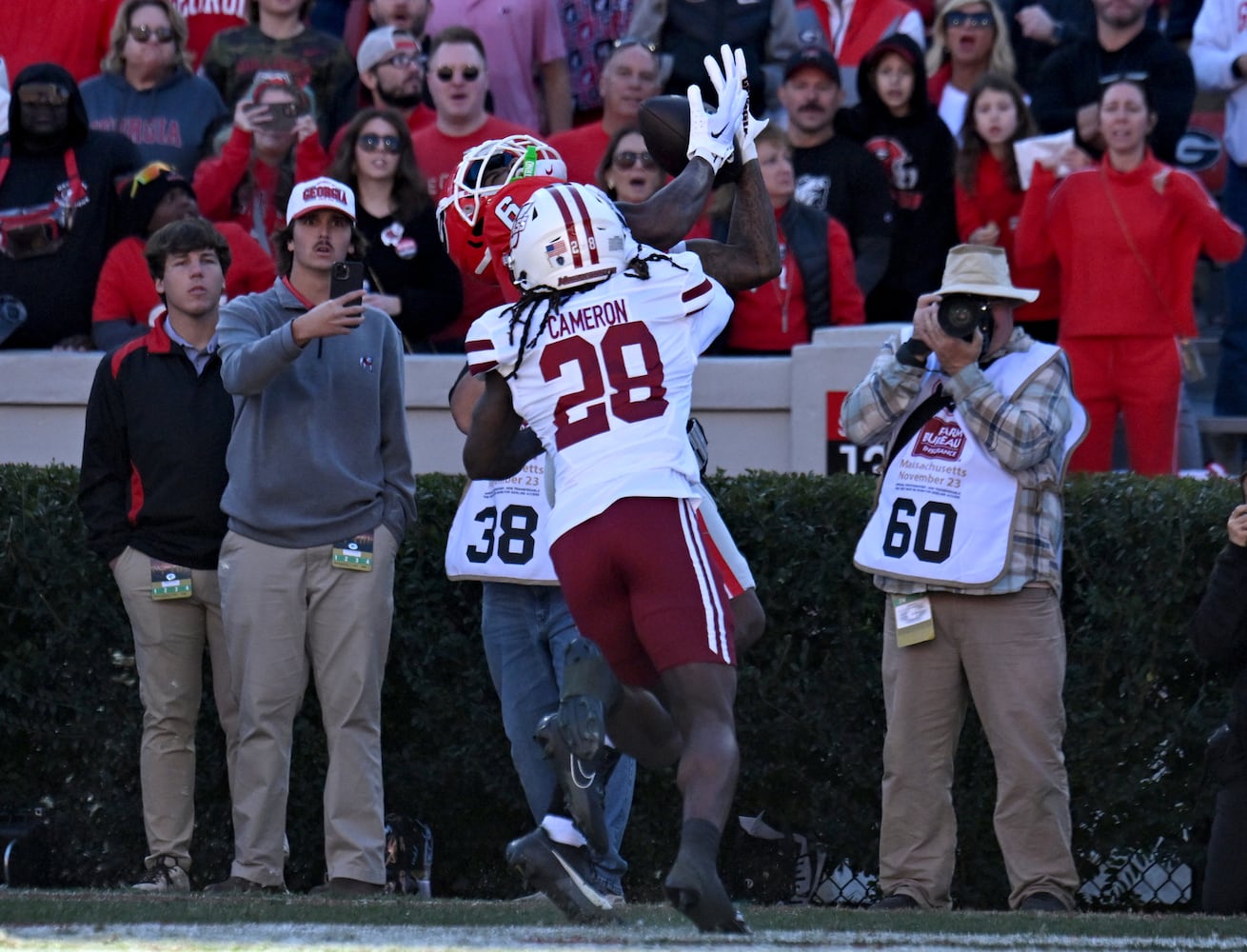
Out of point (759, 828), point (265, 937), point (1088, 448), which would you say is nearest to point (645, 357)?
point (265, 937)

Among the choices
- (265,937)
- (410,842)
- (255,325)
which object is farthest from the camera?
(410,842)

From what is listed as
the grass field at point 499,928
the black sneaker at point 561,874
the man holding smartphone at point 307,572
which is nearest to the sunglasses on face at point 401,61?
the man holding smartphone at point 307,572

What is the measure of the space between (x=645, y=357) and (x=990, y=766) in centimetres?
282

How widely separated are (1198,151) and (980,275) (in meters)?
4.26

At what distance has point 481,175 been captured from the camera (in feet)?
18.9

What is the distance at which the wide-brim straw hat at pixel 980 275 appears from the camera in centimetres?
676

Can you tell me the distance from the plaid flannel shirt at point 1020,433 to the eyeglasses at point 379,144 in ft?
10.4

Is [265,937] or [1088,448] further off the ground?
[1088,448]

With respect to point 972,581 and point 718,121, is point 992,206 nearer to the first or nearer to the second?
point 972,581

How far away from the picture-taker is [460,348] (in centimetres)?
975

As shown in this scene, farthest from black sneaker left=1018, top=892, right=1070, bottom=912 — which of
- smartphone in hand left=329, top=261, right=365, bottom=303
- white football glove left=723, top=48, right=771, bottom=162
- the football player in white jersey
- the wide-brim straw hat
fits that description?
smartphone in hand left=329, top=261, right=365, bottom=303

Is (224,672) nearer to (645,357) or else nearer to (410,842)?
(410,842)

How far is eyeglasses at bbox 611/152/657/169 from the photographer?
891cm

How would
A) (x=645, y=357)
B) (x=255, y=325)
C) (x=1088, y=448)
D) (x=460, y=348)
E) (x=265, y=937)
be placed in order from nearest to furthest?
(x=265, y=937)
(x=645, y=357)
(x=255, y=325)
(x=1088, y=448)
(x=460, y=348)
